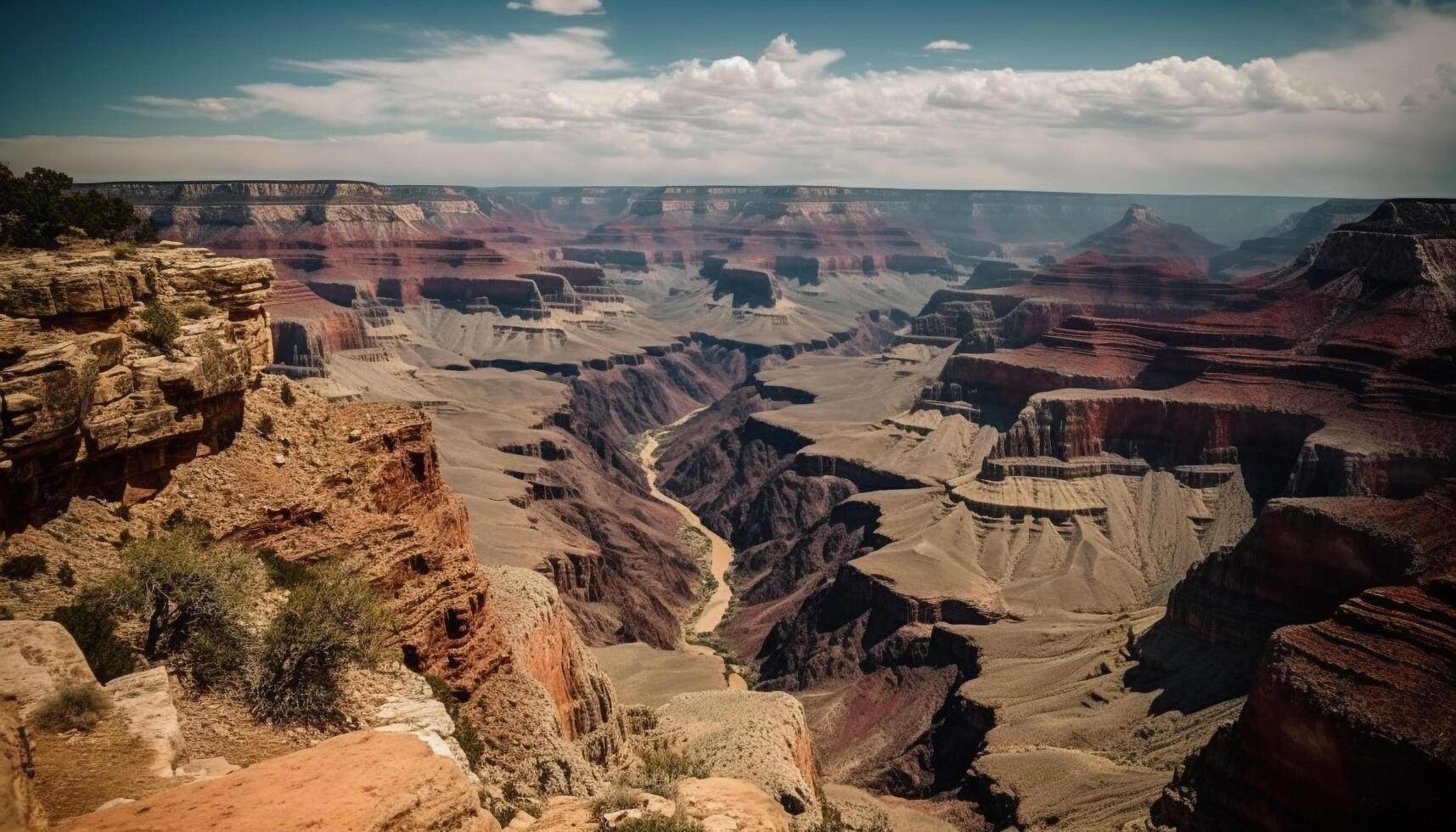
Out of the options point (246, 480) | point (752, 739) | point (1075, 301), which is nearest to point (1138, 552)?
point (752, 739)

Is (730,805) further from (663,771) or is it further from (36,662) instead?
(36,662)

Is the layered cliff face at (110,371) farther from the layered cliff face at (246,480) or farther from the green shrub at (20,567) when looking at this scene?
the green shrub at (20,567)

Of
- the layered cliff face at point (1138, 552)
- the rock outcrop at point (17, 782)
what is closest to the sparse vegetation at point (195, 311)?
the rock outcrop at point (17, 782)

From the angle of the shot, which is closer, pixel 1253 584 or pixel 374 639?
pixel 374 639

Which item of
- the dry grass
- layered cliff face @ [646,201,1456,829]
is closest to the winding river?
layered cliff face @ [646,201,1456,829]

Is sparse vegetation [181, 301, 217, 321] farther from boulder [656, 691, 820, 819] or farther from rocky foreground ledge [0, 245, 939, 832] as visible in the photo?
boulder [656, 691, 820, 819]

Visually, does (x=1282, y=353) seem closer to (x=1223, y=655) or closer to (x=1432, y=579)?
(x=1223, y=655)

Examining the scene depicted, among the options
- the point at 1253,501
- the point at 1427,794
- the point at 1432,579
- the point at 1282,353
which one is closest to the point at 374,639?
the point at 1427,794
